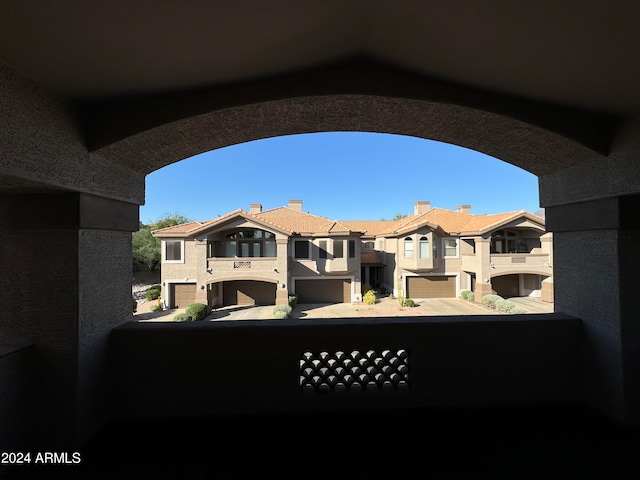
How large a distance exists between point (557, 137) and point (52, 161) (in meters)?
4.39

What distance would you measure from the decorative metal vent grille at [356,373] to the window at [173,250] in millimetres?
15575

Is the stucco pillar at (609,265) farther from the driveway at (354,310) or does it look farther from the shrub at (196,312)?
the shrub at (196,312)

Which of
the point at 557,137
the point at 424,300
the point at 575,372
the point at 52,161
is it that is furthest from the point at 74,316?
A: the point at 424,300

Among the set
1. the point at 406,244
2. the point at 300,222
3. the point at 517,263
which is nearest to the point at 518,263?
the point at 517,263

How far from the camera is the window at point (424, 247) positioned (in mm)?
18859

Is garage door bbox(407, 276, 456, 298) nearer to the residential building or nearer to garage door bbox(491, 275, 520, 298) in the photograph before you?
the residential building

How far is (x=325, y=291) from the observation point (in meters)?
18.6

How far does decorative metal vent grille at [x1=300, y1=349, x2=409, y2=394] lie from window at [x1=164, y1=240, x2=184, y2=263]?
613 inches

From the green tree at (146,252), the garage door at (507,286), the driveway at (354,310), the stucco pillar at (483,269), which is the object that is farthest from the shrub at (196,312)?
the garage door at (507,286)

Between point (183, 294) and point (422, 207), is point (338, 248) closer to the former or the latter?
point (183, 294)

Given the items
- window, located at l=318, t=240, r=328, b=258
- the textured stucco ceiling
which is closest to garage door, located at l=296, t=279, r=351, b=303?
window, located at l=318, t=240, r=328, b=258

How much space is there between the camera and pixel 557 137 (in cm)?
280

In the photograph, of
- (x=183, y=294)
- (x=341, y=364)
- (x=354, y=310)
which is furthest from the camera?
(x=183, y=294)

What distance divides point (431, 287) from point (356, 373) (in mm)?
18257
